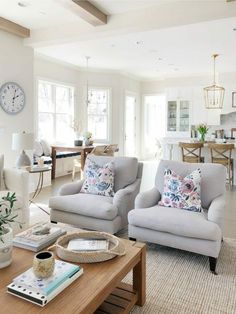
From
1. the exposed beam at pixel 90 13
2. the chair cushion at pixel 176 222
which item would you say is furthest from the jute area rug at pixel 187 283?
the exposed beam at pixel 90 13

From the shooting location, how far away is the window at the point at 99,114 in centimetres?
849

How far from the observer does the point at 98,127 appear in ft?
28.3

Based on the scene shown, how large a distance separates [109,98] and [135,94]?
1431 millimetres

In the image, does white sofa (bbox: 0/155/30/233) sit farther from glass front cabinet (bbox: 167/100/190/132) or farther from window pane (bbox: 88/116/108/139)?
glass front cabinet (bbox: 167/100/190/132)

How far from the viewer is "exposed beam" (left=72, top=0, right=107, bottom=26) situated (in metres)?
3.71

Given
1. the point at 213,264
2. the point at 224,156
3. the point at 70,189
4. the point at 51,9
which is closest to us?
the point at 213,264

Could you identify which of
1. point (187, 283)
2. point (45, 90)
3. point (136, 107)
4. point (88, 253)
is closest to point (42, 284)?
point (88, 253)

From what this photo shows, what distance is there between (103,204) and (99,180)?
0.44 meters

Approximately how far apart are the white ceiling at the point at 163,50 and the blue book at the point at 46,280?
13.4ft

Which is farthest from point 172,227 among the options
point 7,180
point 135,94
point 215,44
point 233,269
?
point 135,94

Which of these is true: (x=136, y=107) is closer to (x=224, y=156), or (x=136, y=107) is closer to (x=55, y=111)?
(x=55, y=111)

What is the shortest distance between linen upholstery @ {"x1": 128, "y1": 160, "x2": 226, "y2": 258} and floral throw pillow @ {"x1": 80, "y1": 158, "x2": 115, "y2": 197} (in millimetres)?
528

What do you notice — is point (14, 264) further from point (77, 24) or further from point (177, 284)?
point (77, 24)

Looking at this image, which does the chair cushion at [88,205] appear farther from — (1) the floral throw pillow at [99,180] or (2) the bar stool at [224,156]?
(2) the bar stool at [224,156]
